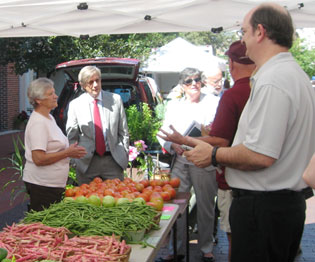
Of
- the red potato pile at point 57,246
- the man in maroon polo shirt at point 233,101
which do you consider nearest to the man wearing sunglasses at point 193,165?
the man in maroon polo shirt at point 233,101

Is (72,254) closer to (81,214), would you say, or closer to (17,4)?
(81,214)

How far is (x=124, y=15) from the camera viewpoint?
623cm

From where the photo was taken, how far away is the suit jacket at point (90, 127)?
19.1ft

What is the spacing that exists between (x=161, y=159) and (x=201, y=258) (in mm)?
2298

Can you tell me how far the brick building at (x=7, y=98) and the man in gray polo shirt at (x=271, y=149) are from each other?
20.6 meters

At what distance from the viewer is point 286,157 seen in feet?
8.96

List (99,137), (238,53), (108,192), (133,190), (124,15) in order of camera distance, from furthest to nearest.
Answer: (124,15)
(99,137)
(133,190)
(108,192)
(238,53)

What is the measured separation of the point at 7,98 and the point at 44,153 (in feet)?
62.2

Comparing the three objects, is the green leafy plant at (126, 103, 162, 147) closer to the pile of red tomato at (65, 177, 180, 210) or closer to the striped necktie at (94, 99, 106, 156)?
the striped necktie at (94, 99, 106, 156)

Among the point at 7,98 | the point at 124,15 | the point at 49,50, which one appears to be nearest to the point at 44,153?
the point at 124,15

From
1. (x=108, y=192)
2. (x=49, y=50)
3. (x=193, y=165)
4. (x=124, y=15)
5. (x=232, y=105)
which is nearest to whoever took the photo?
(x=232, y=105)

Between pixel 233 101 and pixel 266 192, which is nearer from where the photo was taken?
pixel 266 192

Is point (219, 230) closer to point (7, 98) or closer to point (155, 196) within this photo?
point (155, 196)

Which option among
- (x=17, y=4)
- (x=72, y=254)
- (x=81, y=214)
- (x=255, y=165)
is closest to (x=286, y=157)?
(x=255, y=165)
